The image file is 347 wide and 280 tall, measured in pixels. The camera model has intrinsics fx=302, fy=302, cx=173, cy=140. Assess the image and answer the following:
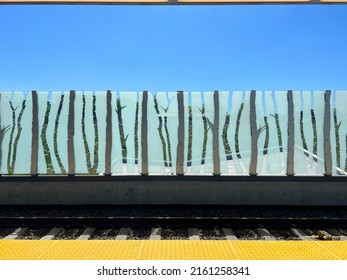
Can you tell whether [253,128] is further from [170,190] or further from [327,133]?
[170,190]

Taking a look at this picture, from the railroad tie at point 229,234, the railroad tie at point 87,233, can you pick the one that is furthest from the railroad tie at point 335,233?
the railroad tie at point 87,233

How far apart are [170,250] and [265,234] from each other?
2460mm

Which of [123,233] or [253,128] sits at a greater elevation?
[253,128]

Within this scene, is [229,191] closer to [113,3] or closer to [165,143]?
[165,143]

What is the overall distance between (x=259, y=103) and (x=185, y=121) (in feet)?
6.71

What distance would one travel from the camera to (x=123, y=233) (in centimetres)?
566

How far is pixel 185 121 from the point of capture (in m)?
8.13

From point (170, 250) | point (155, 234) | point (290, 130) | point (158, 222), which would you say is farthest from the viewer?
point (290, 130)

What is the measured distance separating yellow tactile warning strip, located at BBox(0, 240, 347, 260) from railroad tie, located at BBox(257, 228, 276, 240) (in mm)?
1210

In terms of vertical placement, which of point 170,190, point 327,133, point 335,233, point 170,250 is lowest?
point 335,233

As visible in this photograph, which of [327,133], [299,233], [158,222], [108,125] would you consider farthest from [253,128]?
[108,125]

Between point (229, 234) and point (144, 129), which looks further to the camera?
point (144, 129)

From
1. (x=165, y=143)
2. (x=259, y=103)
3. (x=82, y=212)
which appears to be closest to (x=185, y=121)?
(x=165, y=143)
